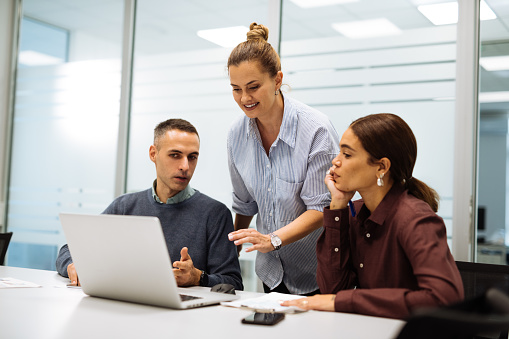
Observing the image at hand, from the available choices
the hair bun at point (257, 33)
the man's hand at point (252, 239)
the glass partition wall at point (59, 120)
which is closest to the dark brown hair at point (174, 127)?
the hair bun at point (257, 33)

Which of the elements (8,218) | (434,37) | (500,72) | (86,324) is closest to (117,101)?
(8,218)

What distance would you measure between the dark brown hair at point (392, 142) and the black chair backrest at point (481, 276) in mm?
387

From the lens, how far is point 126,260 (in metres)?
1.49

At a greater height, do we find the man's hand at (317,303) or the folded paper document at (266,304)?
the man's hand at (317,303)

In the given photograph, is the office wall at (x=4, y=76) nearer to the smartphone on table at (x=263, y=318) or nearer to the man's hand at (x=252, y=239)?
the man's hand at (x=252, y=239)

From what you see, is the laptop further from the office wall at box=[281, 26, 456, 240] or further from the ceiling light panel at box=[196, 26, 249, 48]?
the ceiling light panel at box=[196, 26, 249, 48]

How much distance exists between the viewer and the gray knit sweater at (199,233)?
212cm

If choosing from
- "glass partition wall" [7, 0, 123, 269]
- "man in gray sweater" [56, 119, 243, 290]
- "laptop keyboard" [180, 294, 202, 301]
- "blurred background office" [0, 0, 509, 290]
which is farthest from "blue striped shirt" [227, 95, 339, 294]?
"glass partition wall" [7, 0, 123, 269]

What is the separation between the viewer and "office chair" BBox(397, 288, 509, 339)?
0.84 meters

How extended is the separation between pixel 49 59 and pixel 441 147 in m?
3.29

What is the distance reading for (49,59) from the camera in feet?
15.0

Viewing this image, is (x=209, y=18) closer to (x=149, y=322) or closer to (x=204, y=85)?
(x=204, y=85)

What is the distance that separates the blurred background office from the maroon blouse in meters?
1.45

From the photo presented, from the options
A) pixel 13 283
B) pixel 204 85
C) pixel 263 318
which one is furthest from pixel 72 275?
pixel 204 85
